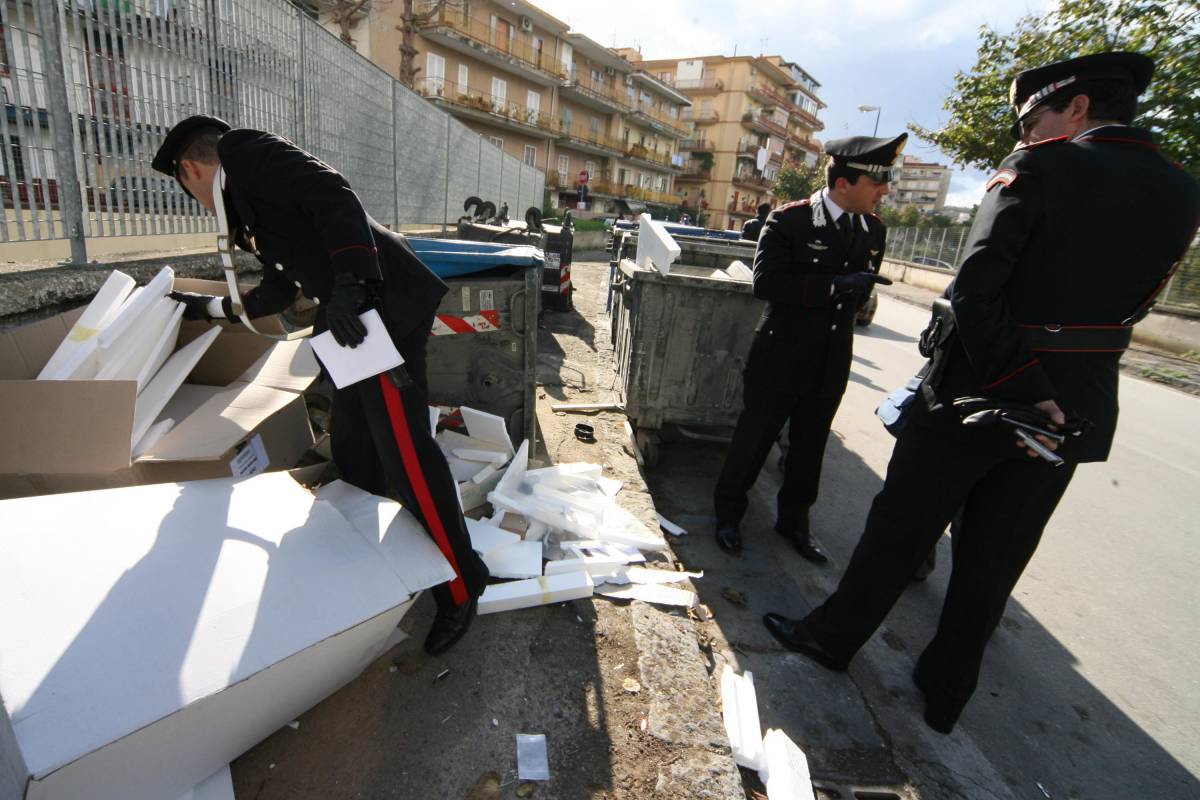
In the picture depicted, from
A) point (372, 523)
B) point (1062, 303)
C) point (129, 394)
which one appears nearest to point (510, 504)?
point (372, 523)

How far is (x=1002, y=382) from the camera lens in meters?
1.90

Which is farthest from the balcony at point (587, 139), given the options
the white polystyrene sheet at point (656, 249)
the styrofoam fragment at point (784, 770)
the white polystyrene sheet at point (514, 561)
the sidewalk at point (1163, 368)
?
the styrofoam fragment at point (784, 770)

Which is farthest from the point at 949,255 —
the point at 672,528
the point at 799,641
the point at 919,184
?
the point at 919,184

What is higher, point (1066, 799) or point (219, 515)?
point (219, 515)

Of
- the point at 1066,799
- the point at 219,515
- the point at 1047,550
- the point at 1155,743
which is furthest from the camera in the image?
the point at 1047,550

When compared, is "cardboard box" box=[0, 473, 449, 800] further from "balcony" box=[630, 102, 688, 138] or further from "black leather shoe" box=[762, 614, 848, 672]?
"balcony" box=[630, 102, 688, 138]

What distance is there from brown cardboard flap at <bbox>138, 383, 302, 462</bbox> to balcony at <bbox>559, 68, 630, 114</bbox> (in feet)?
124

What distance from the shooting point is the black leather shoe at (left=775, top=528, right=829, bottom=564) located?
325 cm

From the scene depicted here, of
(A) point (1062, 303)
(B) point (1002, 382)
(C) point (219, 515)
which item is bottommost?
(C) point (219, 515)

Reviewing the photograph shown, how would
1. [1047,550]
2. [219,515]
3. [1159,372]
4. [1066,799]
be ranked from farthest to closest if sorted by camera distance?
[1159,372], [1047,550], [1066,799], [219,515]

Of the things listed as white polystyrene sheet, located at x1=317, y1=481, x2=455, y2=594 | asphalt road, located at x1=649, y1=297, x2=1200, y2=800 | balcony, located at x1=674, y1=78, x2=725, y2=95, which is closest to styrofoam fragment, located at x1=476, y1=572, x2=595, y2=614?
white polystyrene sheet, located at x1=317, y1=481, x2=455, y2=594

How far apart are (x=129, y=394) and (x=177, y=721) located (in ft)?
4.35

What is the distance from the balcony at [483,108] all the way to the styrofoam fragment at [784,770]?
2920cm

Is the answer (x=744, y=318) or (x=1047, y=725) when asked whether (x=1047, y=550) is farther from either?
(x=744, y=318)
